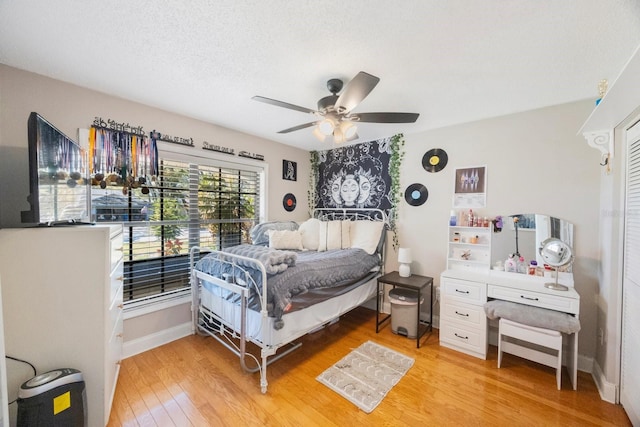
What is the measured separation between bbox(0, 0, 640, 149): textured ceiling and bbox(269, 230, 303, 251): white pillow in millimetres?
1613

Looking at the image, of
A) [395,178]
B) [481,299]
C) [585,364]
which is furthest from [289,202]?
[585,364]

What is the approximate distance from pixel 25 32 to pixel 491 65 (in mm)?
3020

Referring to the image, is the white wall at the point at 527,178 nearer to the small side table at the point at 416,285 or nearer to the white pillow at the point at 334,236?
the small side table at the point at 416,285

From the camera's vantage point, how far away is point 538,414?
179 centimetres

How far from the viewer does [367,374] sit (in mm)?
2191

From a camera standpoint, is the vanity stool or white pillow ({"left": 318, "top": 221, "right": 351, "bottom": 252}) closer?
the vanity stool

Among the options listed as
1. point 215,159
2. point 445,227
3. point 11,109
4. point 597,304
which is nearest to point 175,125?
point 215,159

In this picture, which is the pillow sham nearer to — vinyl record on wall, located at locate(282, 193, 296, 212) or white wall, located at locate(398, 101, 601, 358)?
vinyl record on wall, located at locate(282, 193, 296, 212)

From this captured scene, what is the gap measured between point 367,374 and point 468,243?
1.80 metres

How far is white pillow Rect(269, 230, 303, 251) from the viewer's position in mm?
3170

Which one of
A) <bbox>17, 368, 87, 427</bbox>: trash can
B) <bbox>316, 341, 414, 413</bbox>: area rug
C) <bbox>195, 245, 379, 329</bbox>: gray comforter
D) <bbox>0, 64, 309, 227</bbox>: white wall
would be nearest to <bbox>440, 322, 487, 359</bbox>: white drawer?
<bbox>316, 341, 414, 413</bbox>: area rug

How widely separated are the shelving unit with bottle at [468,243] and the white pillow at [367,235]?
86cm

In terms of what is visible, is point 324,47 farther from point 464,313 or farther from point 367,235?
point 464,313

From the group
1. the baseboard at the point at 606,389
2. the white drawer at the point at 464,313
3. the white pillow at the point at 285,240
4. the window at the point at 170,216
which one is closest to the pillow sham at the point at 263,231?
the white pillow at the point at 285,240
